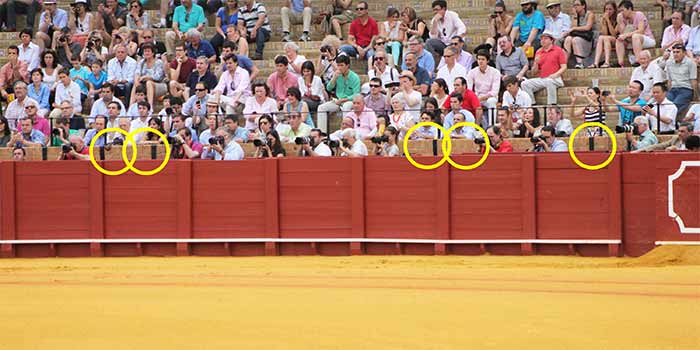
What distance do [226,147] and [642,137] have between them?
565 centimetres

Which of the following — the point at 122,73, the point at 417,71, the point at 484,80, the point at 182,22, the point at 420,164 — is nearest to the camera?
the point at 420,164

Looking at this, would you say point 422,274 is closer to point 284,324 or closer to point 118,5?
point 284,324

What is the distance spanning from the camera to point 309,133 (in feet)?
58.1

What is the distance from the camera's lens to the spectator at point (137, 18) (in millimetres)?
22078

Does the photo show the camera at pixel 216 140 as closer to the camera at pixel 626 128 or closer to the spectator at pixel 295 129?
the spectator at pixel 295 129

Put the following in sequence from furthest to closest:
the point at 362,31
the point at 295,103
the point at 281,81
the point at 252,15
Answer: the point at 252,15, the point at 362,31, the point at 281,81, the point at 295,103

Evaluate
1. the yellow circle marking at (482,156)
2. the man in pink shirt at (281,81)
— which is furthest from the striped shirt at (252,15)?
the yellow circle marking at (482,156)

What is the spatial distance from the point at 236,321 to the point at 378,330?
128cm

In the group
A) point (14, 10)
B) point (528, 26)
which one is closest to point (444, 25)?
point (528, 26)

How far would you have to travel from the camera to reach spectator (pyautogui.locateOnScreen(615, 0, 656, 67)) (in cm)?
1872

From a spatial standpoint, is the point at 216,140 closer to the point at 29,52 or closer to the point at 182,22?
the point at 182,22

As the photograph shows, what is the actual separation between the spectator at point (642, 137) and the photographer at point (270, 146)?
4665 mm

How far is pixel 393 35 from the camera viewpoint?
19.8 m

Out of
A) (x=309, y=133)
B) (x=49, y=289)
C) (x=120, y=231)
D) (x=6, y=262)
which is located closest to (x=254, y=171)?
(x=309, y=133)
